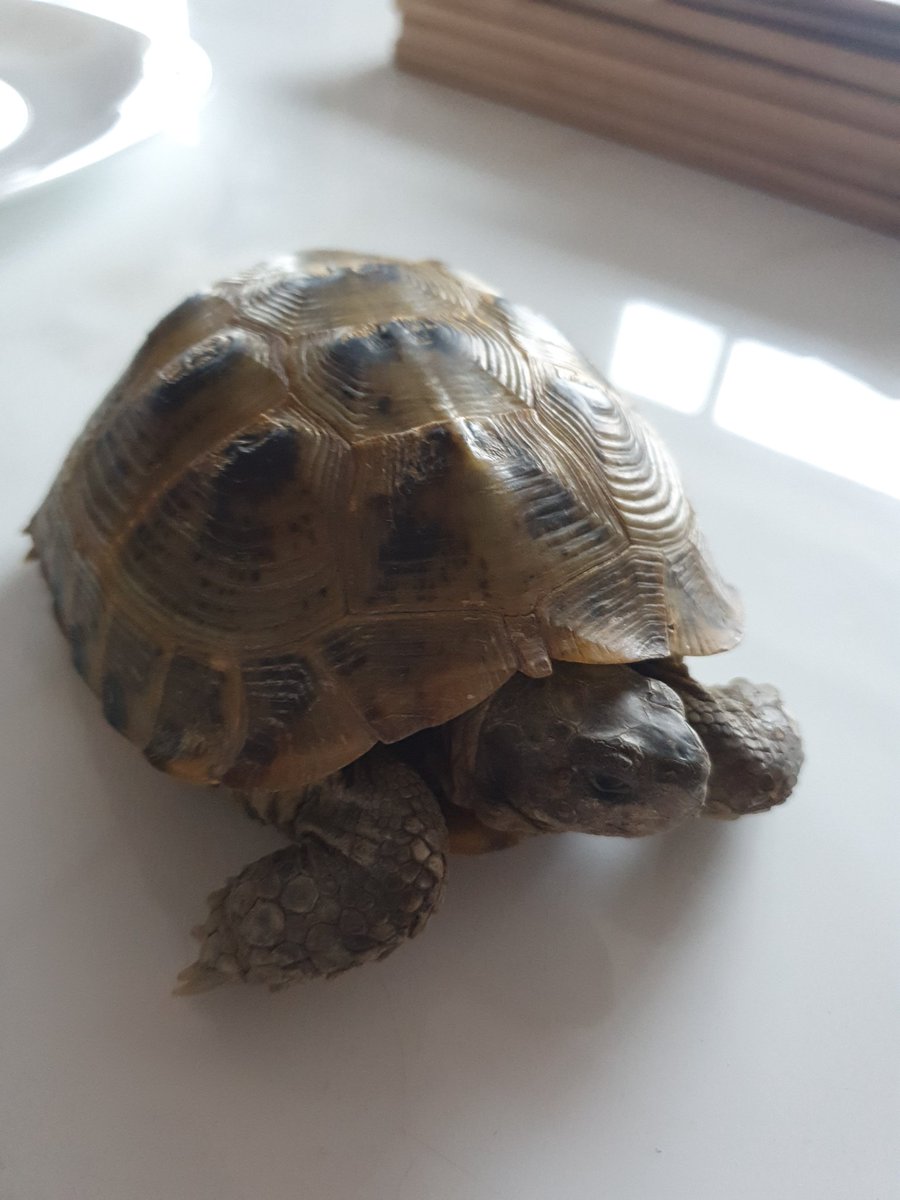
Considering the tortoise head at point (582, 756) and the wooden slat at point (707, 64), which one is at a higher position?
the wooden slat at point (707, 64)

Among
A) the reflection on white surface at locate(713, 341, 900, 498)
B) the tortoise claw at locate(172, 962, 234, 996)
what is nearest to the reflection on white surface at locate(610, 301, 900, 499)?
the reflection on white surface at locate(713, 341, 900, 498)

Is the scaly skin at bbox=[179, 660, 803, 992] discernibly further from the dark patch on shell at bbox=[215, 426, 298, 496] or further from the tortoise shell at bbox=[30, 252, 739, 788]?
the dark patch on shell at bbox=[215, 426, 298, 496]

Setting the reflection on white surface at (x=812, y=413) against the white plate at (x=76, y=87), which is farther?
the white plate at (x=76, y=87)

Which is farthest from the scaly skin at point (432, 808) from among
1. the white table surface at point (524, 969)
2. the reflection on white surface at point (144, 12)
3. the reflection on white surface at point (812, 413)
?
the reflection on white surface at point (144, 12)

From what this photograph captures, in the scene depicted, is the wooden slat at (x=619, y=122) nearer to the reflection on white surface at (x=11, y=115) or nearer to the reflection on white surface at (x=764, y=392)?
the reflection on white surface at (x=764, y=392)

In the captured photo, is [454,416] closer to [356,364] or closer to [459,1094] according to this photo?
[356,364]

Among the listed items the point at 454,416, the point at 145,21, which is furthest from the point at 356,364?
the point at 145,21

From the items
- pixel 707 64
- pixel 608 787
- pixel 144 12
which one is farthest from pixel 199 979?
pixel 144 12
